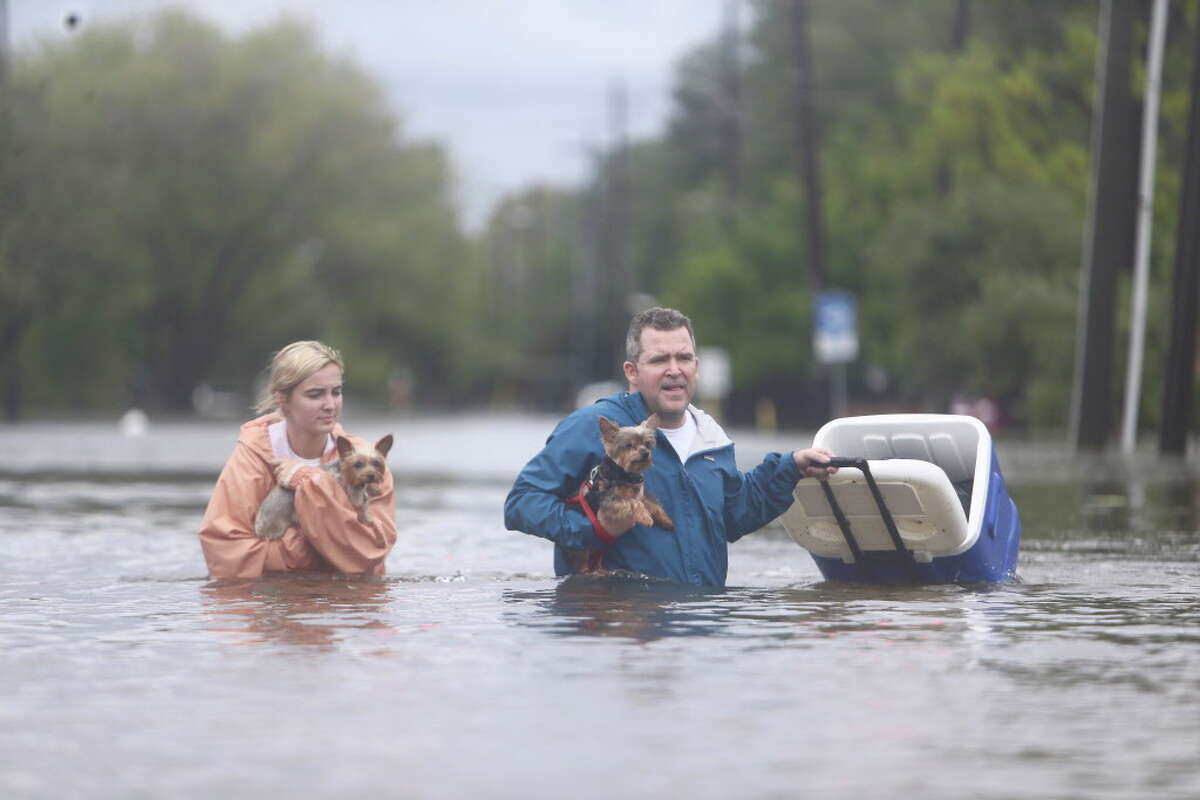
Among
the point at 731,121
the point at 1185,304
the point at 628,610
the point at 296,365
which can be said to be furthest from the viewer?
the point at 731,121

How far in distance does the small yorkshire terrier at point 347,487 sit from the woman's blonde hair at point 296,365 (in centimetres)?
34

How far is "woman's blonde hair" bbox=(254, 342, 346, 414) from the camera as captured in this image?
11.5m

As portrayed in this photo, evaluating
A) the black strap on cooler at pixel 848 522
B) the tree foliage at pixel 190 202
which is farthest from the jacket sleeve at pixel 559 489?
the tree foliage at pixel 190 202

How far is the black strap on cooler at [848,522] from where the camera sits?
36.5 ft

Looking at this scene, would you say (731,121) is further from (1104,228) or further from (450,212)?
(1104,228)

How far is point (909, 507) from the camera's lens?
11648mm

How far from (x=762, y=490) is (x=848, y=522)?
4.27 ft

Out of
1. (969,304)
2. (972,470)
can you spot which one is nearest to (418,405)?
(969,304)

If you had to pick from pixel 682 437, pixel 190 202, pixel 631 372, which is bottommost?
pixel 682 437

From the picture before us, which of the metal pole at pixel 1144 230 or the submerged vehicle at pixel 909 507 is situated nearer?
the submerged vehicle at pixel 909 507

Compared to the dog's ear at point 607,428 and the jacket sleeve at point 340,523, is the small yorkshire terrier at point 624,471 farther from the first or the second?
the jacket sleeve at point 340,523

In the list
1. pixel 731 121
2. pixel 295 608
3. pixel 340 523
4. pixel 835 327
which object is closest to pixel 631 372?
pixel 295 608

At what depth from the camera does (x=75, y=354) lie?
269 feet

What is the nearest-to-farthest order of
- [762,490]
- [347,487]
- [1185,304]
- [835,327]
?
[762,490] → [347,487] → [1185,304] → [835,327]
